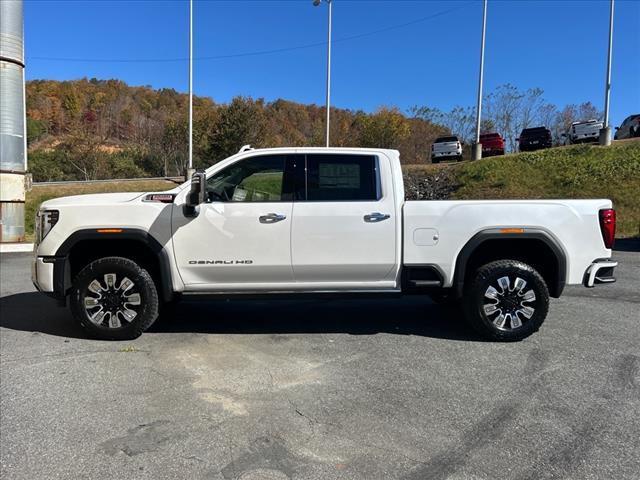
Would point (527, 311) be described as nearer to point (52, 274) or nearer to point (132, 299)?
point (132, 299)

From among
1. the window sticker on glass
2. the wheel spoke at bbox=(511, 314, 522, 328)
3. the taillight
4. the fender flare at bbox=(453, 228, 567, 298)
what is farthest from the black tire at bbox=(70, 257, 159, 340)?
the taillight

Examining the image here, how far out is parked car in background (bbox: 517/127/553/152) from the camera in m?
31.1

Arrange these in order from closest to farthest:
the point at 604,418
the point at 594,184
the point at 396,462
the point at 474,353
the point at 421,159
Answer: the point at 396,462, the point at 604,418, the point at 474,353, the point at 594,184, the point at 421,159

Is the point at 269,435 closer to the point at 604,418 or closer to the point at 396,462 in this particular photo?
the point at 396,462

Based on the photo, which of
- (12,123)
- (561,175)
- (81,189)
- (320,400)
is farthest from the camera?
(81,189)

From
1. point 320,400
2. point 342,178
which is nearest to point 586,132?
point 342,178

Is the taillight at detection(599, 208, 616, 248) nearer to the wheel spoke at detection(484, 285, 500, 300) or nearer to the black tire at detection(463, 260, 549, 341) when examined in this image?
the black tire at detection(463, 260, 549, 341)

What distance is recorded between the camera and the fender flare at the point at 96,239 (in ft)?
16.8

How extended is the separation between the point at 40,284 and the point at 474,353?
4.44 meters

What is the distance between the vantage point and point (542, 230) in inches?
204

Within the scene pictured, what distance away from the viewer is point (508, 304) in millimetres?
5207

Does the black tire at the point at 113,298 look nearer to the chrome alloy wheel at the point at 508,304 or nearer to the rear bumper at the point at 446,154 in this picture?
the chrome alloy wheel at the point at 508,304

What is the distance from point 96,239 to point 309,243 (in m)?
2.20

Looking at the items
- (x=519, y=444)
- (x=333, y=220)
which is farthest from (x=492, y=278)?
(x=519, y=444)
